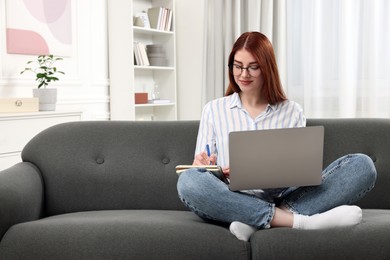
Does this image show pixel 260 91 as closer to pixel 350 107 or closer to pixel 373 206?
pixel 373 206

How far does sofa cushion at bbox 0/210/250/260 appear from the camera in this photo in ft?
5.86

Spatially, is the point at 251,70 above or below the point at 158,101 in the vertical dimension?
above

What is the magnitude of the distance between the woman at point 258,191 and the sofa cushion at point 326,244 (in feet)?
0.20

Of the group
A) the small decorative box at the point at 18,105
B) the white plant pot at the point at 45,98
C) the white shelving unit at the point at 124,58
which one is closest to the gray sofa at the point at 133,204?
the small decorative box at the point at 18,105

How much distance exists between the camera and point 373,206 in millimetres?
2279

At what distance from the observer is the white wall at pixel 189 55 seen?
550cm

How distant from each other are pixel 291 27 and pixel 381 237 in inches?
132

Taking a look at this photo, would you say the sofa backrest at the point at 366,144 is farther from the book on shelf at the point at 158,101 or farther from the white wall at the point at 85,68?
the book on shelf at the point at 158,101

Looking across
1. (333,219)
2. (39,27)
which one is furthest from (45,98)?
(333,219)

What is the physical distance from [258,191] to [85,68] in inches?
117

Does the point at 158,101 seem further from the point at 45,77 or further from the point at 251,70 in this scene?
the point at 251,70

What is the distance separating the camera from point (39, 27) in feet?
13.8

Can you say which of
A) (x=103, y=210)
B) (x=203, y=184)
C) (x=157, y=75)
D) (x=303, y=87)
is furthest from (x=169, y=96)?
(x=203, y=184)

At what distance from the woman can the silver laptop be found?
3.7 inches
